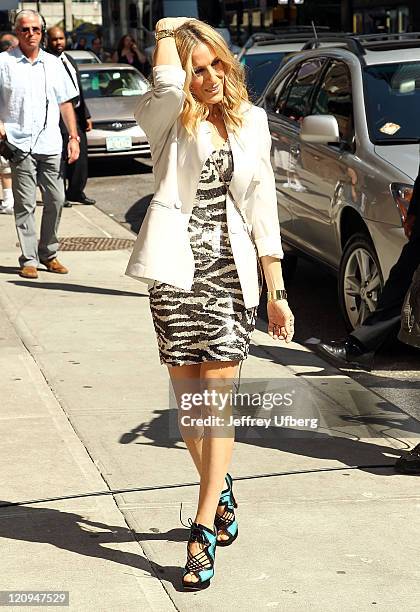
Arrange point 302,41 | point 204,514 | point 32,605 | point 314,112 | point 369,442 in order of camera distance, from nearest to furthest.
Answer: point 32,605
point 204,514
point 369,442
point 314,112
point 302,41

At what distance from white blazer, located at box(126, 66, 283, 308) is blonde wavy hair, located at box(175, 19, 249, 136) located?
0.12ft

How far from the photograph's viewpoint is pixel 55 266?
9.93 metres

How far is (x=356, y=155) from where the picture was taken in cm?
802

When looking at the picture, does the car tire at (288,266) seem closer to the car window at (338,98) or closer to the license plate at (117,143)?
Answer: the car window at (338,98)

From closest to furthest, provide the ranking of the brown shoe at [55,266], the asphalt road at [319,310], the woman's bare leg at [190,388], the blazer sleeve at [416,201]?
1. the woman's bare leg at [190,388]
2. the blazer sleeve at [416,201]
3. the asphalt road at [319,310]
4. the brown shoe at [55,266]

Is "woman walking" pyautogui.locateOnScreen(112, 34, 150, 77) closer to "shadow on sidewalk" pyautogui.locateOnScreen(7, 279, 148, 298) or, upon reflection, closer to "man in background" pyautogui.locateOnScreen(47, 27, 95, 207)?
"man in background" pyautogui.locateOnScreen(47, 27, 95, 207)

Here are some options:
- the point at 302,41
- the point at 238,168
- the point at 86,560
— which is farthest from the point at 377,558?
the point at 302,41

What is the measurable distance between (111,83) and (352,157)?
456 inches

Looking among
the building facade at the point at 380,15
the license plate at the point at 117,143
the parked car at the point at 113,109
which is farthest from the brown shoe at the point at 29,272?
the building facade at the point at 380,15

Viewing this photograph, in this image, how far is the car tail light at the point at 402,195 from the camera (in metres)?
7.32

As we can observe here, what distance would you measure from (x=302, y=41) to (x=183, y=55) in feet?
45.1

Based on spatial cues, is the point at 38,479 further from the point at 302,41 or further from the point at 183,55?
the point at 302,41

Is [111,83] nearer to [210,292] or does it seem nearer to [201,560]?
[210,292]

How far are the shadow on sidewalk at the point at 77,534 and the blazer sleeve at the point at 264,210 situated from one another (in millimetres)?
1150
